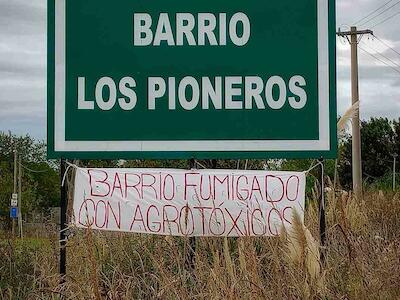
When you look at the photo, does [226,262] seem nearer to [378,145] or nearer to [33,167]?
[378,145]

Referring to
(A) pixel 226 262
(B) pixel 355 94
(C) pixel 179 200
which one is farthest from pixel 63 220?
(B) pixel 355 94

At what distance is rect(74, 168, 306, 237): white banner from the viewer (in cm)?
621

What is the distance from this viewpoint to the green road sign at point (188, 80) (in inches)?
252

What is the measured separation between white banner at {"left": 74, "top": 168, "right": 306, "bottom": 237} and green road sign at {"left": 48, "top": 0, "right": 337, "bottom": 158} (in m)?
0.21

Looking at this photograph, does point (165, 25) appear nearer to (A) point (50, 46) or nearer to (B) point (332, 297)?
(A) point (50, 46)

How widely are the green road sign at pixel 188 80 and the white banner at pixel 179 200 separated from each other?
0.21 m

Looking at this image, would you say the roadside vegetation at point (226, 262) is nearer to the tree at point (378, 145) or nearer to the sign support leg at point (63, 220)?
the sign support leg at point (63, 220)

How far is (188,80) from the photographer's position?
645cm

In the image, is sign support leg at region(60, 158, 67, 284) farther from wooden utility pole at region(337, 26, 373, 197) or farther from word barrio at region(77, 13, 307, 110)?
wooden utility pole at region(337, 26, 373, 197)

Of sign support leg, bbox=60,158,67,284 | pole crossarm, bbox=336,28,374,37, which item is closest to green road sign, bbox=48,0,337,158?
sign support leg, bbox=60,158,67,284

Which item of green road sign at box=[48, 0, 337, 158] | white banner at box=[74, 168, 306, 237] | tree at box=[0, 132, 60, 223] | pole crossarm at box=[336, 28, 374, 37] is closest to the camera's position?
white banner at box=[74, 168, 306, 237]

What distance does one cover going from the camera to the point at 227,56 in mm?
6473

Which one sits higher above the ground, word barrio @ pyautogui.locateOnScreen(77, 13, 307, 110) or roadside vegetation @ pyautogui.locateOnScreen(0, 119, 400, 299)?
word barrio @ pyautogui.locateOnScreen(77, 13, 307, 110)

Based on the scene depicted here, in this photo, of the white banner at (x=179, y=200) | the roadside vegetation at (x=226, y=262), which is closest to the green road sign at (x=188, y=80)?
the white banner at (x=179, y=200)
